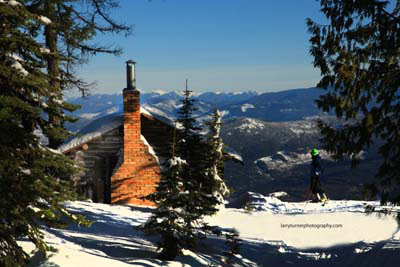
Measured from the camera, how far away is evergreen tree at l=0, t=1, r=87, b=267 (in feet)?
20.5

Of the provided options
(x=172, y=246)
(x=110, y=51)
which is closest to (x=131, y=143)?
(x=110, y=51)

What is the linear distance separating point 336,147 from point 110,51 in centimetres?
1124

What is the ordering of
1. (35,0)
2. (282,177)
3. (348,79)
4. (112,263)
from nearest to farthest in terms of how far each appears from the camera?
(112,263), (348,79), (35,0), (282,177)

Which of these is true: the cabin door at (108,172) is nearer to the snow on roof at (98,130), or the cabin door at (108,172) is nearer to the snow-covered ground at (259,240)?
the snow on roof at (98,130)

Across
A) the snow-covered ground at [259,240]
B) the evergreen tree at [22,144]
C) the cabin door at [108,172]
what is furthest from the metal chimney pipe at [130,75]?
the evergreen tree at [22,144]

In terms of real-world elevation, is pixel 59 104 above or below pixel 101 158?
above

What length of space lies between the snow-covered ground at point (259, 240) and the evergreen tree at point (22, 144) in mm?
1083

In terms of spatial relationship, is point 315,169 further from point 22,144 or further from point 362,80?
point 22,144

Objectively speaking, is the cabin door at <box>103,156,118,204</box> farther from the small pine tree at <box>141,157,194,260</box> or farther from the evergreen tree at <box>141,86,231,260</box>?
the small pine tree at <box>141,157,194,260</box>

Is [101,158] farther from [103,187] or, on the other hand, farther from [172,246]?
[172,246]

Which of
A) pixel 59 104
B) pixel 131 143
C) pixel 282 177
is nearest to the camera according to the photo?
pixel 59 104

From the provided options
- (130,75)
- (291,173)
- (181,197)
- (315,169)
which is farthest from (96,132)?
(291,173)

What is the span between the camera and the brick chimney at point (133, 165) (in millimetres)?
16891

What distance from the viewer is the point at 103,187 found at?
18688mm
